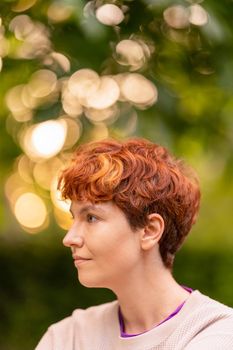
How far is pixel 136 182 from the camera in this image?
9.14 ft

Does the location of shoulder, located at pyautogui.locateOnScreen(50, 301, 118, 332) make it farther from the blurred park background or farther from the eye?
the blurred park background

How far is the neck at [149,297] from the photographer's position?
2881 mm

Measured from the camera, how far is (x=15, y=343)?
5523 mm

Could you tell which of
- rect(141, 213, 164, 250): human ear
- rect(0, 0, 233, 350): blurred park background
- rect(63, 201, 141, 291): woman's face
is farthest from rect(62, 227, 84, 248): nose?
rect(0, 0, 233, 350): blurred park background

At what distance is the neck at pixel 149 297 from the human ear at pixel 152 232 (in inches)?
3.2

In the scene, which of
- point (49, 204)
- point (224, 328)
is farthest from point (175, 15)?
point (49, 204)

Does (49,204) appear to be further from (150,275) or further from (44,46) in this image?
(150,275)

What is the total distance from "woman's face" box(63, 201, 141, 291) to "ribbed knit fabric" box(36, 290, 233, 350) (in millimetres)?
190

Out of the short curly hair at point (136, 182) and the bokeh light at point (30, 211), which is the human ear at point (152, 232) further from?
the bokeh light at point (30, 211)

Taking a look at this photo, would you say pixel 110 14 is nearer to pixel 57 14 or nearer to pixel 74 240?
pixel 57 14

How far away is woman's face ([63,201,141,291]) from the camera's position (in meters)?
2.81

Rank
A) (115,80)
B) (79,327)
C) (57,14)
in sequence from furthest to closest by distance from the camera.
Answer: 1. (115,80)
2. (57,14)
3. (79,327)

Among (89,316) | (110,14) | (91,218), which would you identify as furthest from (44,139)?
(91,218)

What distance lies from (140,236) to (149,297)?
178 mm
